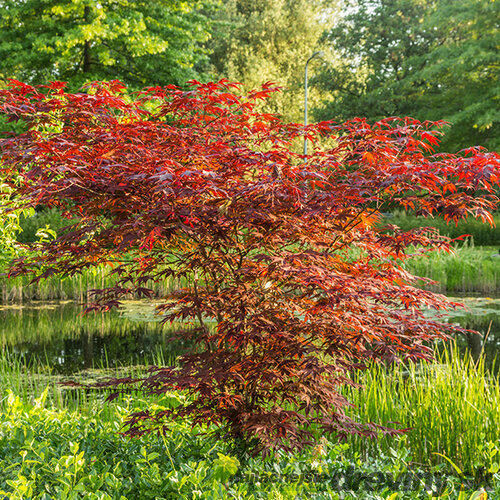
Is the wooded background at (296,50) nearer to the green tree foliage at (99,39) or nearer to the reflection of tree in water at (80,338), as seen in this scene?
the green tree foliage at (99,39)

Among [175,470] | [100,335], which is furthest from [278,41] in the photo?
[175,470]

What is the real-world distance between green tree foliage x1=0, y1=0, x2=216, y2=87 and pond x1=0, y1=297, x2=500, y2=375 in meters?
8.61

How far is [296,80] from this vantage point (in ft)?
105

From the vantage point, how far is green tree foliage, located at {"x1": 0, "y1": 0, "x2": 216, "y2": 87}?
1570 centimetres

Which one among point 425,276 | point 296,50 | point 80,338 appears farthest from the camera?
point 296,50

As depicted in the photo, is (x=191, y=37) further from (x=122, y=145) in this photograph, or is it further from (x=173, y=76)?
(x=122, y=145)

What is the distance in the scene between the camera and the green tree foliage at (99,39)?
15703 millimetres

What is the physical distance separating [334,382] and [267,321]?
2.98 feet

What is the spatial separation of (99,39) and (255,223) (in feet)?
49.2

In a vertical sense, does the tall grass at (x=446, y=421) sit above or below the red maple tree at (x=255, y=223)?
below

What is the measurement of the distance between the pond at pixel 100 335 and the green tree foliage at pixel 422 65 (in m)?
15.1

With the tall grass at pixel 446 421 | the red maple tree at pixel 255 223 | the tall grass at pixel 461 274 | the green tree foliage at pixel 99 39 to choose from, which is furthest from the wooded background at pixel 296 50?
the tall grass at pixel 446 421

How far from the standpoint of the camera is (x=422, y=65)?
28.0m

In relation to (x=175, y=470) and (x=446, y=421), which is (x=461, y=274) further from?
(x=175, y=470)
